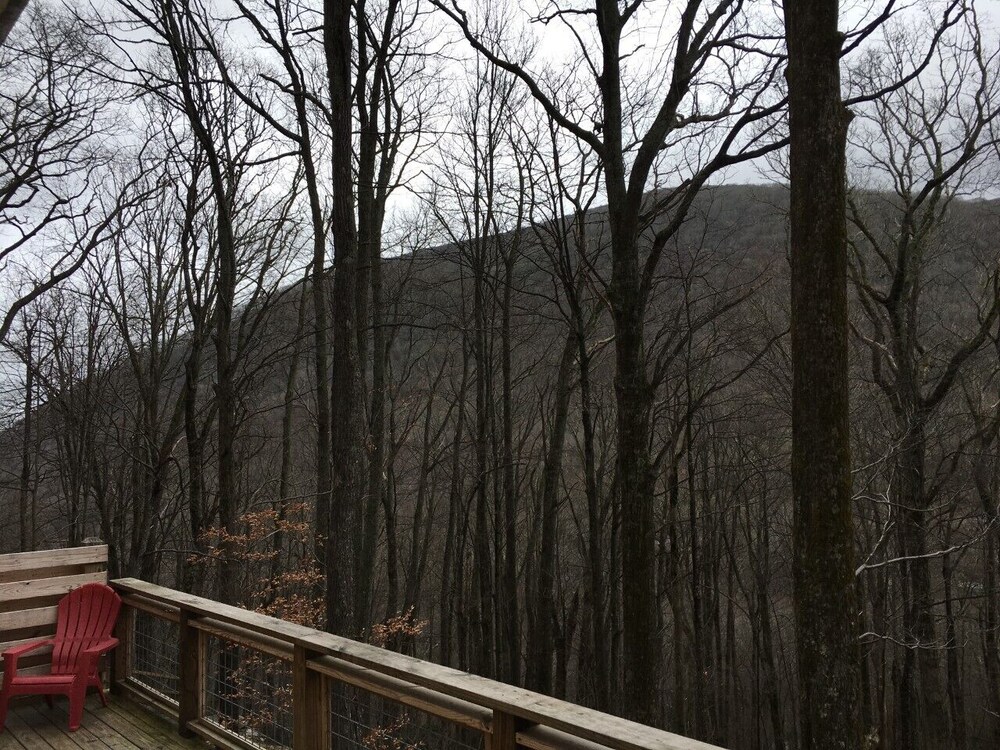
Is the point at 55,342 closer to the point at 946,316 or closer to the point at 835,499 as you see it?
the point at 835,499

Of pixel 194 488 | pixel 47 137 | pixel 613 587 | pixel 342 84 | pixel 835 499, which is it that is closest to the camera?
pixel 835 499

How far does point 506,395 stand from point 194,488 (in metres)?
7.15

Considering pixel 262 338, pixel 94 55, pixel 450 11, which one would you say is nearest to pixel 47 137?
pixel 94 55

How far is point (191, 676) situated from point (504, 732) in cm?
272

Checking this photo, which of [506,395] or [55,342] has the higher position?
[55,342]

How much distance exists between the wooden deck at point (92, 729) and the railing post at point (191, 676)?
0.41ft

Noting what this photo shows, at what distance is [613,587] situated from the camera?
50.5 feet

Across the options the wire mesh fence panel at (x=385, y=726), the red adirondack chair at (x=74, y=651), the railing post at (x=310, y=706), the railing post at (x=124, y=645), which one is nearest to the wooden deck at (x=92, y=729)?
the red adirondack chair at (x=74, y=651)

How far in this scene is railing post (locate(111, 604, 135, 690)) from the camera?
16.1 ft

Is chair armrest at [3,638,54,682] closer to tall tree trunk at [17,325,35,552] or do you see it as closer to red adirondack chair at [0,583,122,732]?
red adirondack chair at [0,583,122,732]

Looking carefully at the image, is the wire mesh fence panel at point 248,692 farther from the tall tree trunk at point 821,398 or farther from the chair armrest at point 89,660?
the tall tree trunk at point 821,398

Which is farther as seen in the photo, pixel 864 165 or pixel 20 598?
pixel 864 165

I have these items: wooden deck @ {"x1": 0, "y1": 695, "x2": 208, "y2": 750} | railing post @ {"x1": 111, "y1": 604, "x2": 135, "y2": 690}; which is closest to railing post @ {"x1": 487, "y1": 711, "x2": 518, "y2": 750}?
wooden deck @ {"x1": 0, "y1": 695, "x2": 208, "y2": 750}

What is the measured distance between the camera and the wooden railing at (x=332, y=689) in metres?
2.01
